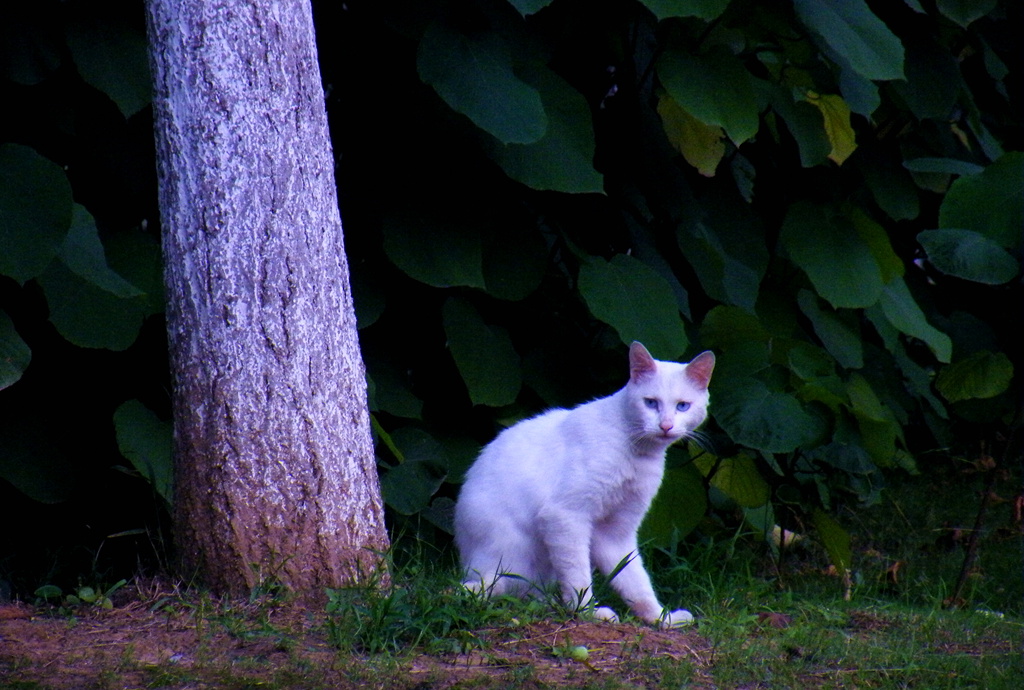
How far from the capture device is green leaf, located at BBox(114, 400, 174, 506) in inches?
115

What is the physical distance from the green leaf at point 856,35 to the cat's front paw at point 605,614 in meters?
1.87

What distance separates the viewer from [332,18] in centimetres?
363

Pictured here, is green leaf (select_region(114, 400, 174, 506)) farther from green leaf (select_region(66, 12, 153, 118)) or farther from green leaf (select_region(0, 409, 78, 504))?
green leaf (select_region(66, 12, 153, 118))

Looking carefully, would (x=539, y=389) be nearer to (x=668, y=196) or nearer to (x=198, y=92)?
(x=668, y=196)

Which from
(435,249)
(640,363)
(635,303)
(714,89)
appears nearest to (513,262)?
(435,249)

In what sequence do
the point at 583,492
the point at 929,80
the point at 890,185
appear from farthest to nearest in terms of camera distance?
the point at 890,185 < the point at 929,80 < the point at 583,492

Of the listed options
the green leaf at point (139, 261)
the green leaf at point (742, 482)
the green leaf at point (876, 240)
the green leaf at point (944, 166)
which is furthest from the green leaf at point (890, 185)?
the green leaf at point (139, 261)

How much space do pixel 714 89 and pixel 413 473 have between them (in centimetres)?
163

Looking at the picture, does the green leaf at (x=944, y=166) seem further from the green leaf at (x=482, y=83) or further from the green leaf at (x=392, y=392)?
the green leaf at (x=392, y=392)

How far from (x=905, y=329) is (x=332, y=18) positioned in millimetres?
2403

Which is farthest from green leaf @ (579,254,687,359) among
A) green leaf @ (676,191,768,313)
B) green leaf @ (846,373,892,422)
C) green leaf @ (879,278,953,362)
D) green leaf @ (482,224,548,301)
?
green leaf @ (879,278,953,362)

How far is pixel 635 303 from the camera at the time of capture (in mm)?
3459

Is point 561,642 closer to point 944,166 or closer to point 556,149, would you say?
point 556,149

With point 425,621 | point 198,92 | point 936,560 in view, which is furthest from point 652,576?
point 198,92
